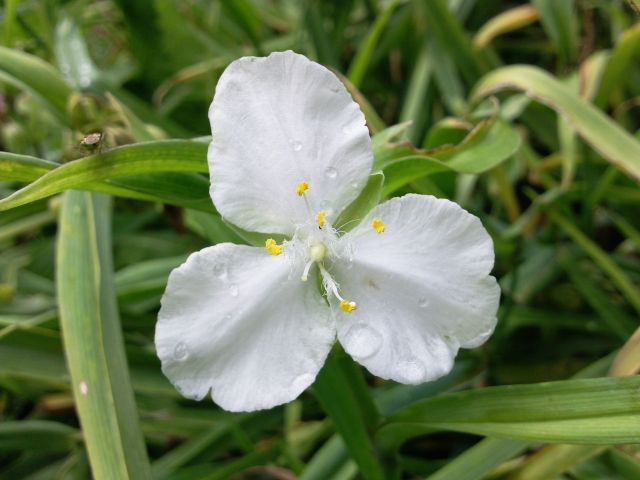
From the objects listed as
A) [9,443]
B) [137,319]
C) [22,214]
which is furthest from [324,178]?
[22,214]

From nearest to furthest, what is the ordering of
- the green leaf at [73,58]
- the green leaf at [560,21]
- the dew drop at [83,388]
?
the dew drop at [83,388] → the green leaf at [73,58] → the green leaf at [560,21]

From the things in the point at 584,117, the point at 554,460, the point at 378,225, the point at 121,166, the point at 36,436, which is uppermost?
the point at 121,166

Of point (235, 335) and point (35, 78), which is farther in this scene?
point (35, 78)

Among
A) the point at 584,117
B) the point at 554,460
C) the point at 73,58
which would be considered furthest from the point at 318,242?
the point at 73,58

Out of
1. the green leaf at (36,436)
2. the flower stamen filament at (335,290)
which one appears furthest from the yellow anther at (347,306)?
the green leaf at (36,436)


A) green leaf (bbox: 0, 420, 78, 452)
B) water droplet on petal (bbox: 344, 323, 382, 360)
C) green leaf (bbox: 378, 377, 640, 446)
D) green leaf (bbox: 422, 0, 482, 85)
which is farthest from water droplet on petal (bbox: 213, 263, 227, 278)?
green leaf (bbox: 422, 0, 482, 85)

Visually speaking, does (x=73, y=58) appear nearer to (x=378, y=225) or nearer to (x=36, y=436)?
(x=36, y=436)

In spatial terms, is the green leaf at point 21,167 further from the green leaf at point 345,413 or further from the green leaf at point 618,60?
the green leaf at point 618,60
